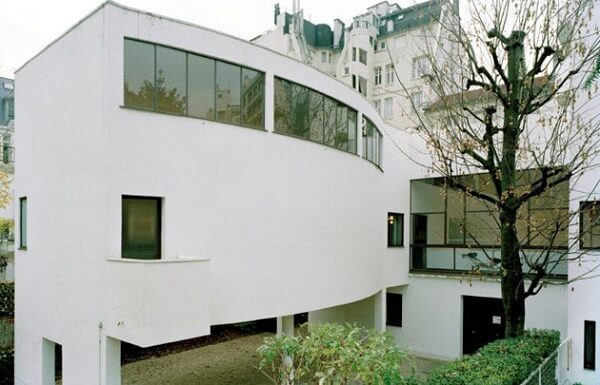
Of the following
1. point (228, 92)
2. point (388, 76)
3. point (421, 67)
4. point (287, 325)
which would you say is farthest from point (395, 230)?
point (388, 76)

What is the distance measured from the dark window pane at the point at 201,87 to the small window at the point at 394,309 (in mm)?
10676

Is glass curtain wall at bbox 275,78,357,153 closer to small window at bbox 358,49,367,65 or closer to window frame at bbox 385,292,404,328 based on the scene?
window frame at bbox 385,292,404,328

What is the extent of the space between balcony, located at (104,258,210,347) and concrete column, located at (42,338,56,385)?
3560 mm

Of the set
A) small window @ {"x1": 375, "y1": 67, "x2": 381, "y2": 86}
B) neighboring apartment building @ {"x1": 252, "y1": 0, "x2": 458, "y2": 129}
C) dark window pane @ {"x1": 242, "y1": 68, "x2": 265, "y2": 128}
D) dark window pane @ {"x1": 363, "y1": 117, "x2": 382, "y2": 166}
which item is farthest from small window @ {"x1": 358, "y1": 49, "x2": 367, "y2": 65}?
dark window pane @ {"x1": 242, "y1": 68, "x2": 265, "y2": 128}

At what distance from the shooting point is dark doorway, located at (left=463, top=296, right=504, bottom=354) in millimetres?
13672

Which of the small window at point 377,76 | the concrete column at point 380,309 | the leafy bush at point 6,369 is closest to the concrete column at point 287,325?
the concrete column at point 380,309

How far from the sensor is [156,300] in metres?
6.83

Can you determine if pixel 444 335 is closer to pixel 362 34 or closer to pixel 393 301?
pixel 393 301

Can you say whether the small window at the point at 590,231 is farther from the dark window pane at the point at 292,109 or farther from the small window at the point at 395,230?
the small window at the point at 395,230

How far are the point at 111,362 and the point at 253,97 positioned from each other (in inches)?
231

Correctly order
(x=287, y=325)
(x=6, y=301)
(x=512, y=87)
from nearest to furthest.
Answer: (x=512, y=87), (x=287, y=325), (x=6, y=301)

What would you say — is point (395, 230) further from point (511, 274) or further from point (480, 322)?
point (511, 274)

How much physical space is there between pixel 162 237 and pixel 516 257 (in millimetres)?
6723

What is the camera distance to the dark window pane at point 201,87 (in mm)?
8281
